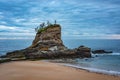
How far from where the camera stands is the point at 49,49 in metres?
54.8

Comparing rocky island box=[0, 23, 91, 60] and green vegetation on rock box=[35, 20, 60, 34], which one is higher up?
green vegetation on rock box=[35, 20, 60, 34]

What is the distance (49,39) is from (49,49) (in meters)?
3.36

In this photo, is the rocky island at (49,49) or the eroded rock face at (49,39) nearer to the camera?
the rocky island at (49,49)

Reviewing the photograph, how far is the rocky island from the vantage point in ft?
169

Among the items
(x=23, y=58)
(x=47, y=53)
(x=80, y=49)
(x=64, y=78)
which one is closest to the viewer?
(x=64, y=78)

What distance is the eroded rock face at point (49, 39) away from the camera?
2205 inches

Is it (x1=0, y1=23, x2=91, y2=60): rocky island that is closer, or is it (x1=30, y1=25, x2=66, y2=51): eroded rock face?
(x1=0, y1=23, x2=91, y2=60): rocky island

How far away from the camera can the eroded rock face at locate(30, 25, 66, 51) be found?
56000 mm

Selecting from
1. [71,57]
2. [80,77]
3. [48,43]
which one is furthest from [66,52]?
[80,77]

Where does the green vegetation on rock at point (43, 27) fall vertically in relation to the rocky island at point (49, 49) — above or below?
above

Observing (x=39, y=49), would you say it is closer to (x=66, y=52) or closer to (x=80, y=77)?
(x=66, y=52)

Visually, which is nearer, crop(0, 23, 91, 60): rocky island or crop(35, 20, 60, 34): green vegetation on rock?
crop(0, 23, 91, 60): rocky island

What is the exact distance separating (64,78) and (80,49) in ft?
101

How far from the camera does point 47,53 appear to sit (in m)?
52.1
